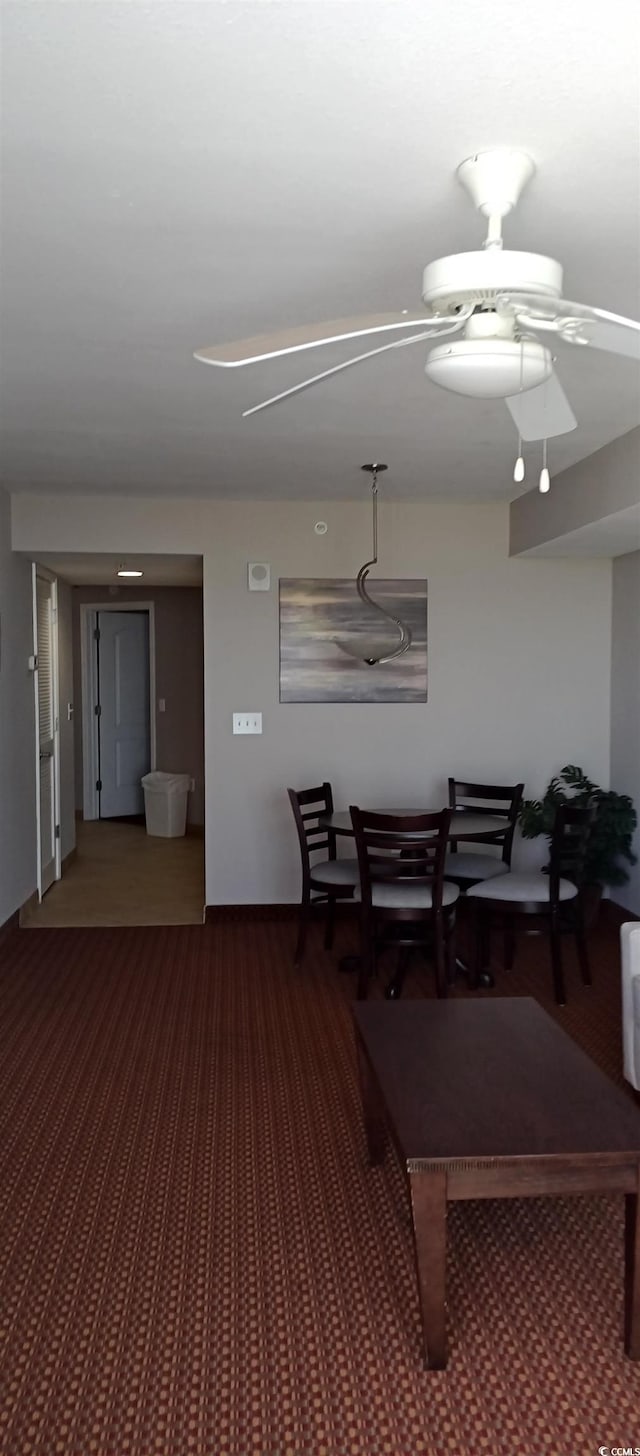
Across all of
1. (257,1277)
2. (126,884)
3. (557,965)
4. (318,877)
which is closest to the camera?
(257,1277)

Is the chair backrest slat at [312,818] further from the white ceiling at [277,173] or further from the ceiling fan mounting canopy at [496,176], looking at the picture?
the ceiling fan mounting canopy at [496,176]

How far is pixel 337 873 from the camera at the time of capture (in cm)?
480

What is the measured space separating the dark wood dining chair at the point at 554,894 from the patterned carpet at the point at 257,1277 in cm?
53

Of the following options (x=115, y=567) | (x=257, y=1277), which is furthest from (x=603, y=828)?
(x=257, y=1277)

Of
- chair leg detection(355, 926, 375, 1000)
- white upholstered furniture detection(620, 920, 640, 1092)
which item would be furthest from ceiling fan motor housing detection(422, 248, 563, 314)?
chair leg detection(355, 926, 375, 1000)

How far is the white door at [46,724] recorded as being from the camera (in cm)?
607

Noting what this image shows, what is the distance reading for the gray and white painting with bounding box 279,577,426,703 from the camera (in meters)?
5.68

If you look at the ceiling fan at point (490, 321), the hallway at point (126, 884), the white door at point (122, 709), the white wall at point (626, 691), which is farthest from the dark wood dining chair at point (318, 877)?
the white door at point (122, 709)

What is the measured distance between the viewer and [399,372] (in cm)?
316

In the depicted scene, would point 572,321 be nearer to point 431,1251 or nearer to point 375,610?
point 431,1251

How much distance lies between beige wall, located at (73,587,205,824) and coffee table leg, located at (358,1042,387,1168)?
609cm

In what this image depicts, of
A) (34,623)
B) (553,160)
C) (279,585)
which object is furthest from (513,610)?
(553,160)

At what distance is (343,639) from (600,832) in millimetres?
1724

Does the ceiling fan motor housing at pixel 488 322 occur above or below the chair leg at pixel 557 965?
above
